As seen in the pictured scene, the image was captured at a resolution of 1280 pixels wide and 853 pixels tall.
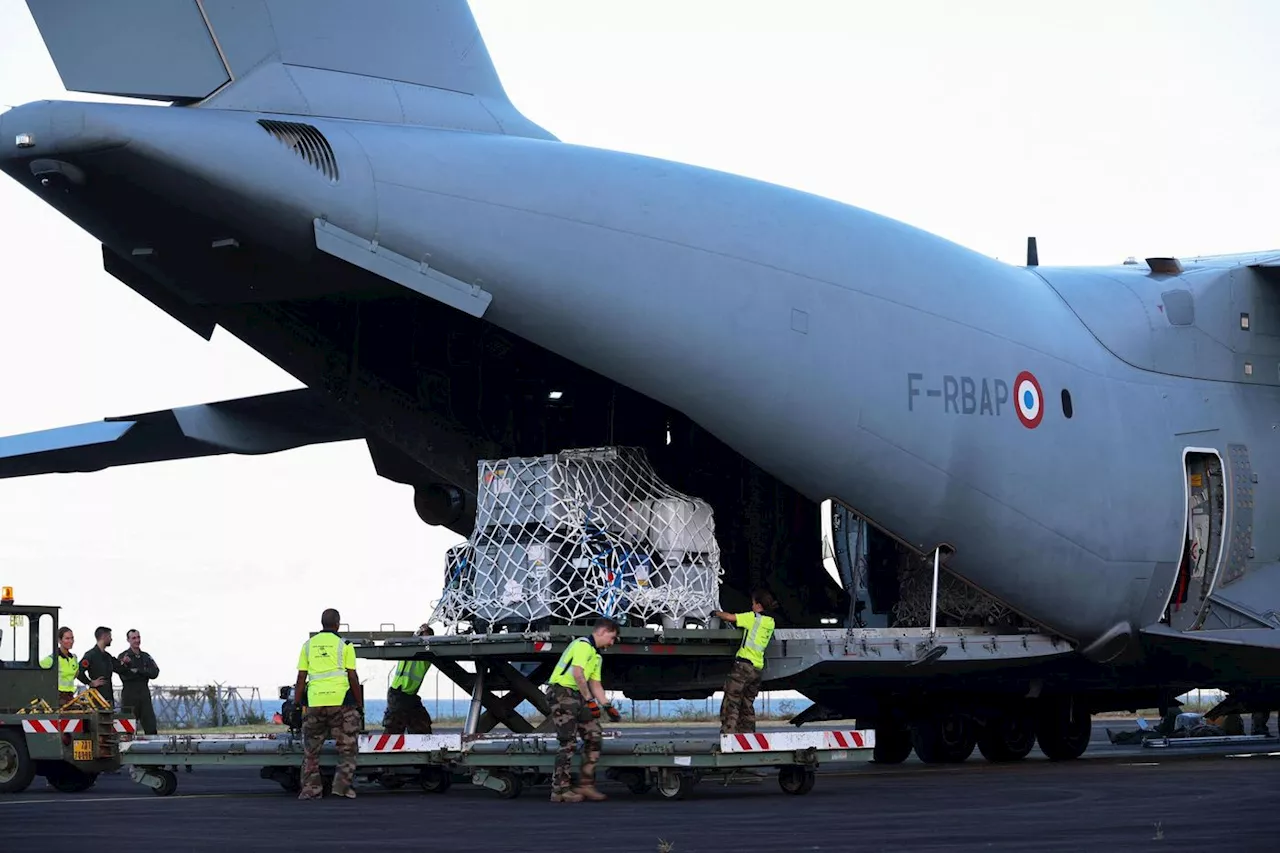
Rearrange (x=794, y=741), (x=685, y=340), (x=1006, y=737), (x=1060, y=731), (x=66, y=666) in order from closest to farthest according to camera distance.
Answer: (x=794, y=741)
(x=685, y=340)
(x=66, y=666)
(x=1006, y=737)
(x=1060, y=731)

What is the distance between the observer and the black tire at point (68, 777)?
1747 centimetres

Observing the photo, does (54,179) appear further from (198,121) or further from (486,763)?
(486,763)

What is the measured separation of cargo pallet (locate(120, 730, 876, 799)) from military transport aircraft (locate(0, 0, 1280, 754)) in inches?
109

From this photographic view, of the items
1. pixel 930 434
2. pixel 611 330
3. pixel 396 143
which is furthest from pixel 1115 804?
pixel 396 143

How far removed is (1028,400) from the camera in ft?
56.2

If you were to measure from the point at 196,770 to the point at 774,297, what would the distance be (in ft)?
40.4

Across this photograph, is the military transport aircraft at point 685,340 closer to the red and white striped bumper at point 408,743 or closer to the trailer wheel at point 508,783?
the red and white striped bumper at point 408,743

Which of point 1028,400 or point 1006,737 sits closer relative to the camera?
point 1028,400

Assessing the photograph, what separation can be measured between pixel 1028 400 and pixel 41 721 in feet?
33.4

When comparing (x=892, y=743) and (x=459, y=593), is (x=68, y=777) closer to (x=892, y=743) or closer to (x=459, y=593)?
(x=459, y=593)

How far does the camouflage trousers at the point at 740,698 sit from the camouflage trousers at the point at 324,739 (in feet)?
10.5

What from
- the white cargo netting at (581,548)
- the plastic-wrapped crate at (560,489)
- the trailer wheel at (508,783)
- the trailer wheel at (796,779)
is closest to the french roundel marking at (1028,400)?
the white cargo netting at (581,548)

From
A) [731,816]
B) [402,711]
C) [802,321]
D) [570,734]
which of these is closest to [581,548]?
[402,711]

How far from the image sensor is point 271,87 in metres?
14.5
